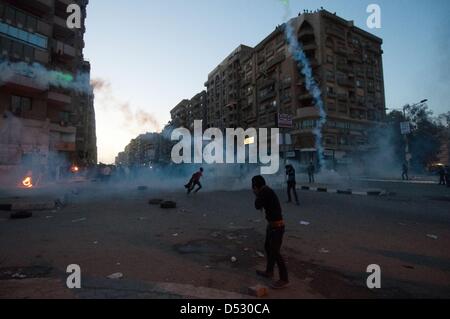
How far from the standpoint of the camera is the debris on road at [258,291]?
3.25 m

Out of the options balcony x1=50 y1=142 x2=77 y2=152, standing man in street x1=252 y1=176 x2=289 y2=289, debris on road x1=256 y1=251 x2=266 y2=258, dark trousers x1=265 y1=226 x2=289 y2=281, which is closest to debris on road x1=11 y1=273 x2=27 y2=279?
standing man in street x1=252 y1=176 x2=289 y2=289

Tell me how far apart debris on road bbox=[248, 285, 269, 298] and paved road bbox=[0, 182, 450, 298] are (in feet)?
0.39

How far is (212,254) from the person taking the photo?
4965 mm

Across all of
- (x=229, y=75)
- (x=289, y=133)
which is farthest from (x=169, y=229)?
(x=229, y=75)

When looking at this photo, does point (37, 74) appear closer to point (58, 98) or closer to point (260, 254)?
point (58, 98)

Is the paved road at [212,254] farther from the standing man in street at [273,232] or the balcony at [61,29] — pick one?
the balcony at [61,29]

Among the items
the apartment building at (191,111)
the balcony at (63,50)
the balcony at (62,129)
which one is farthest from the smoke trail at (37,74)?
the apartment building at (191,111)

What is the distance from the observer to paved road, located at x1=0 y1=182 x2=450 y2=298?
137 inches

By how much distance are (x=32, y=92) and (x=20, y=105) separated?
5.39ft

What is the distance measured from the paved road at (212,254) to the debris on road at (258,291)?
0.12 metres

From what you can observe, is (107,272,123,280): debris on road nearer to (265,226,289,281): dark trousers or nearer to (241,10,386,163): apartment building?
(265,226,289,281): dark trousers

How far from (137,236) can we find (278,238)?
3658 mm

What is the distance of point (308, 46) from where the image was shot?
4438cm

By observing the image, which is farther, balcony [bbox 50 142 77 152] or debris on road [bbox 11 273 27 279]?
balcony [bbox 50 142 77 152]
